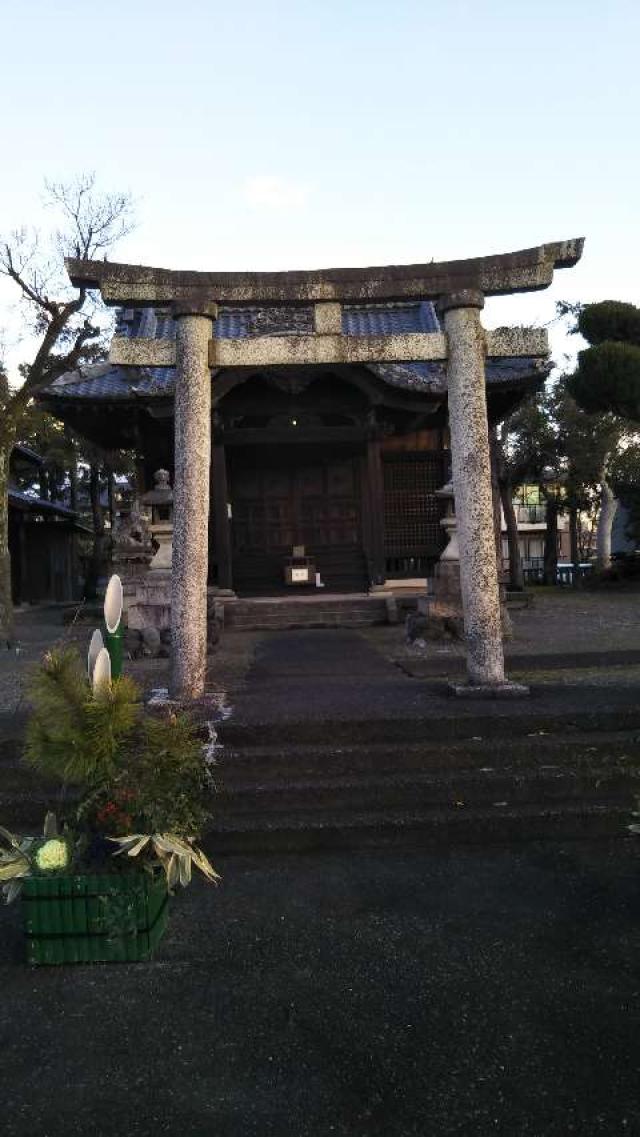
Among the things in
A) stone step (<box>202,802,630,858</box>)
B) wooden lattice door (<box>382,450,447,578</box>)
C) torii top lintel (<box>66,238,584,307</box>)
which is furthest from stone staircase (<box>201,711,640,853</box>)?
wooden lattice door (<box>382,450,447,578</box>)

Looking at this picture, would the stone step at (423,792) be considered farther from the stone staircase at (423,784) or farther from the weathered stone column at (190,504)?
the weathered stone column at (190,504)

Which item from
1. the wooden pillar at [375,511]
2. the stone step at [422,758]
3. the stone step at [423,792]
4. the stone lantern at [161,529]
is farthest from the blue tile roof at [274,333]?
the stone step at [423,792]

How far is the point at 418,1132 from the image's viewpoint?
95.3 inches

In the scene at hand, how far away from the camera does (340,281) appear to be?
7.02 m

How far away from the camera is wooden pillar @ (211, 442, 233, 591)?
52.1 ft

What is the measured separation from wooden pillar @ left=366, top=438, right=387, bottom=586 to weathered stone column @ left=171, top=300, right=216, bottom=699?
32.2 feet

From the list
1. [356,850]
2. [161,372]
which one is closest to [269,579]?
[161,372]

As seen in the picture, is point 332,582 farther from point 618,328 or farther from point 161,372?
point 618,328

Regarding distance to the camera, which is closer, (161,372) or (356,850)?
(356,850)

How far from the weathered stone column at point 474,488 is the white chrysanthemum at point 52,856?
13.8 feet

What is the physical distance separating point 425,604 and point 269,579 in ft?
18.8

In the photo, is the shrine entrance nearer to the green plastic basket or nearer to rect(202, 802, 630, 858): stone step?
rect(202, 802, 630, 858): stone step

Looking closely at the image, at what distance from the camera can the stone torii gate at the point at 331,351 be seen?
6691 millimetres

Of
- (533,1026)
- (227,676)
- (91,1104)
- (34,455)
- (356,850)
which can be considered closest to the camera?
(91,1104)
